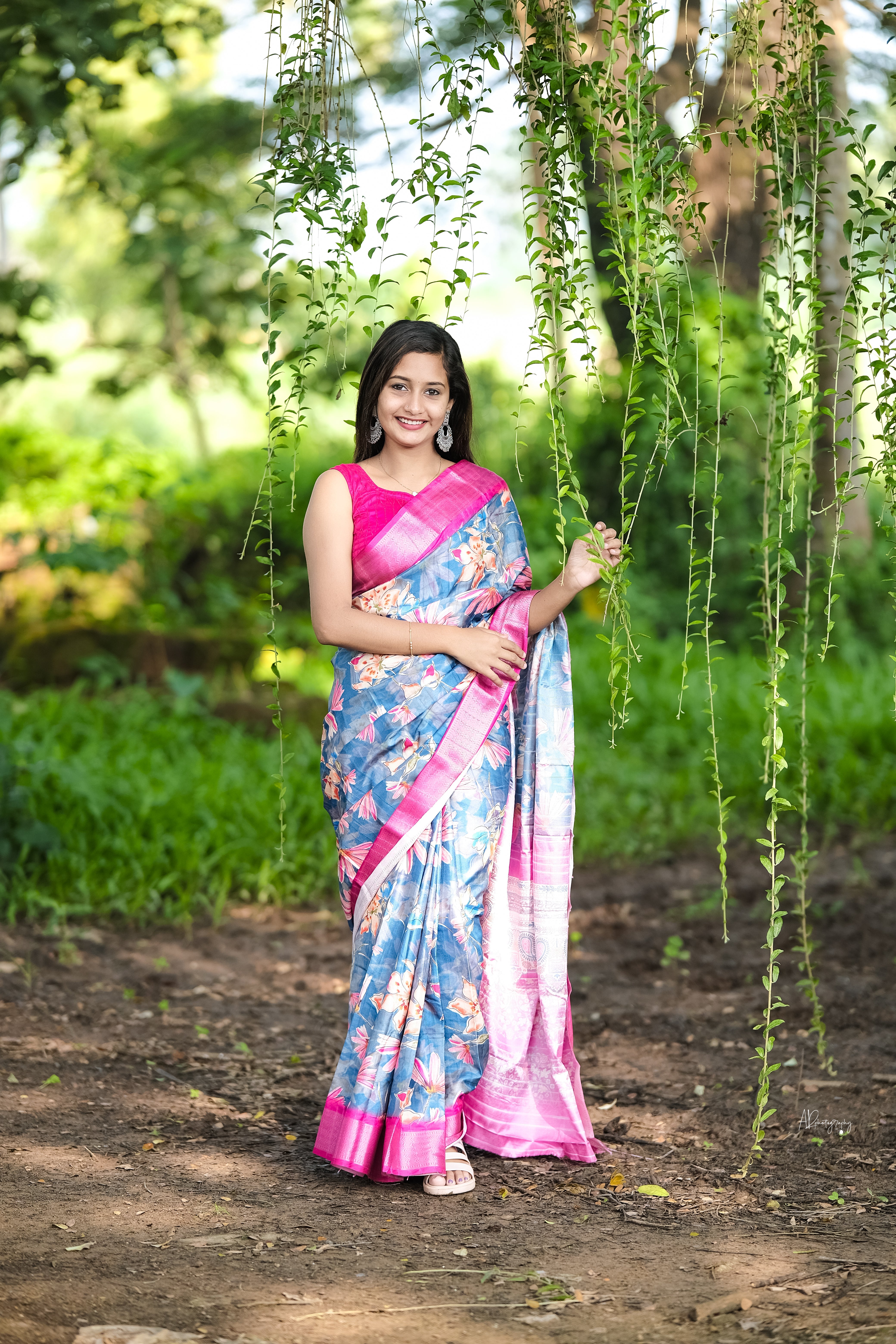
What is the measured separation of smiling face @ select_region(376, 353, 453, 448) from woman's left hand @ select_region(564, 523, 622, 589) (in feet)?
1.43

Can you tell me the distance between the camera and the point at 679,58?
359 inches

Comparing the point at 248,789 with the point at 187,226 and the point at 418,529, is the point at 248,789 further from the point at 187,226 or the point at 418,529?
the point at 187,226

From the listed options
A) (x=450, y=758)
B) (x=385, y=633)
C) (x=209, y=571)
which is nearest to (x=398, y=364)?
(x=385, y=633)

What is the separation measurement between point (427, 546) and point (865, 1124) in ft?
6.03

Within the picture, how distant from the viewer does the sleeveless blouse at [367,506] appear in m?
2.86

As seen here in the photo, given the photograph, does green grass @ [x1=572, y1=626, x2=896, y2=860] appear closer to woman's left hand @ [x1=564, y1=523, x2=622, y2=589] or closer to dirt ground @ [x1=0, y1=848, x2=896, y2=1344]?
dirt ground @ [x1=0, y1=848, x2=896, y2=1344]

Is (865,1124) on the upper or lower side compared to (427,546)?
lower

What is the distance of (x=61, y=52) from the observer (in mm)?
4590

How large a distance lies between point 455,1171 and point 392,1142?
175mm

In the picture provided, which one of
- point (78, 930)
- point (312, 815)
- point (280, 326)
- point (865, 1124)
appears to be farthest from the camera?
point (280, 326)

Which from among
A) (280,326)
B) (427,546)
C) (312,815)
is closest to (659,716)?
(312,815)

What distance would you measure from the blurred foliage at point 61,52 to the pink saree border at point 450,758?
118 inches

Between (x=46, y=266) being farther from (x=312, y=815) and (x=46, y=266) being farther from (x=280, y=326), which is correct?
(x=312, y=815)

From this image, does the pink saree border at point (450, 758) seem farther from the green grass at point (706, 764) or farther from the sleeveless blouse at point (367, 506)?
the green grass at point (706, 764)
